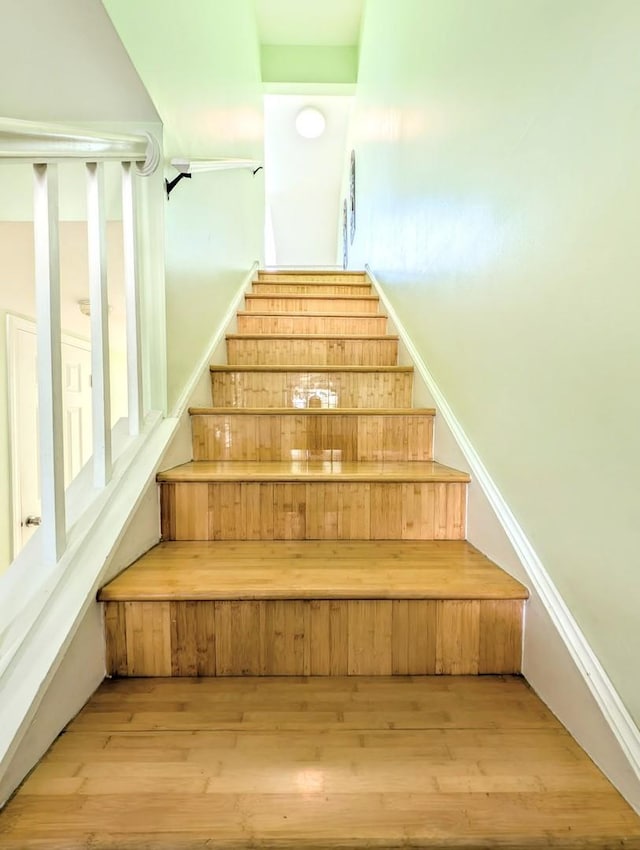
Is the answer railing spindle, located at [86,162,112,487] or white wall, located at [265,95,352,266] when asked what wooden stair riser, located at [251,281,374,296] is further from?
white wall, located at [265,95,352,266]

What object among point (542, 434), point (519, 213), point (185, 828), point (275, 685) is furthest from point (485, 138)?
point (185, 828)

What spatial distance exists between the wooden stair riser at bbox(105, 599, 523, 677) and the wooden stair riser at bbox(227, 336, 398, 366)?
Answer: 1238 millimetres

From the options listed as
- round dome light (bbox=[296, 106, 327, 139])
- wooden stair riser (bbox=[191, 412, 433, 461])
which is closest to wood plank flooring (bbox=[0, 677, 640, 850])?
wooden stair riser (bbox=[191, 412, 433, 461])

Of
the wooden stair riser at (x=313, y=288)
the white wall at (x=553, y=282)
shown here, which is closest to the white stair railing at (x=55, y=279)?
the white wall at (x=553, y=282)

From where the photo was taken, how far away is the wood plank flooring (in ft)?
1.70

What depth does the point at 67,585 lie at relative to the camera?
76 cm

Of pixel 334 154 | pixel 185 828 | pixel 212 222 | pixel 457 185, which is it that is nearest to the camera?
pixel 185 828

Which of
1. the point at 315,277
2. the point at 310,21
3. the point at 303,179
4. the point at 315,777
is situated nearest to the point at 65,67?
the point at 315,777

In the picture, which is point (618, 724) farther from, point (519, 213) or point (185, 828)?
point (519, 213)

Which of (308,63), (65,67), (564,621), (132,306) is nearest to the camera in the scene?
(564,621)

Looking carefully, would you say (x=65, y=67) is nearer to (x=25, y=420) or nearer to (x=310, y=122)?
(x=25, y=420)

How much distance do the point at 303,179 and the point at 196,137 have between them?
4.96m

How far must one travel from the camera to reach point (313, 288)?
2812mm

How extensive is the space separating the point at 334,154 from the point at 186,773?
6.36 m
